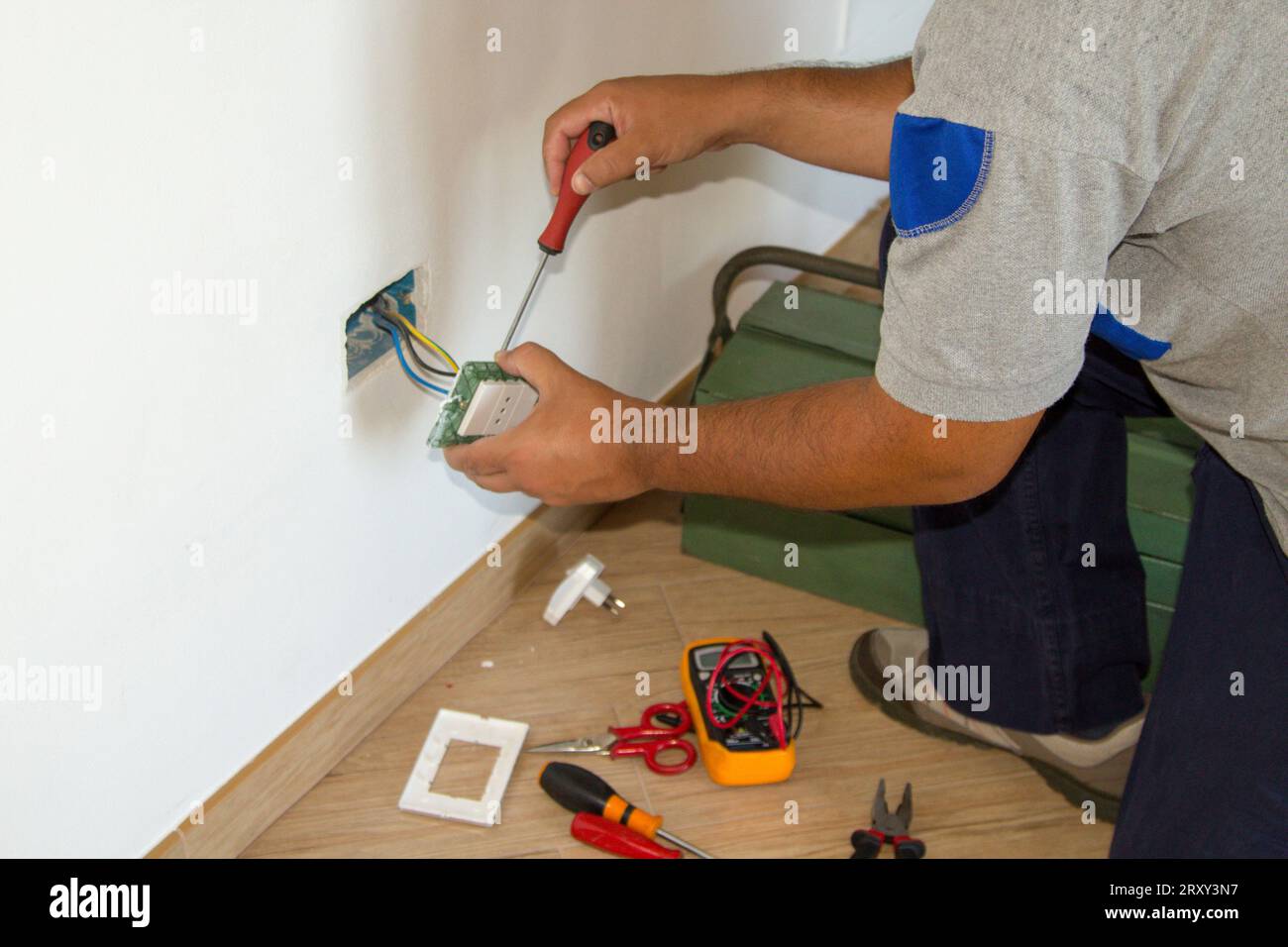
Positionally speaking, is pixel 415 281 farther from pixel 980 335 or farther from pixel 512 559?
pixel 980 335

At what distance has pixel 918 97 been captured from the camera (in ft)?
2.66

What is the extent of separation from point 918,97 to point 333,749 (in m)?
0.86

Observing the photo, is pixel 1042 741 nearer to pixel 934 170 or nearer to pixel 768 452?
pixel 768 452

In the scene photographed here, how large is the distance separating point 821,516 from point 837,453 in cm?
56

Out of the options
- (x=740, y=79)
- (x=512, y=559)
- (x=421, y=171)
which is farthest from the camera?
(x=512, y=559)

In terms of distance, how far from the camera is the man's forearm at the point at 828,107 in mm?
1229

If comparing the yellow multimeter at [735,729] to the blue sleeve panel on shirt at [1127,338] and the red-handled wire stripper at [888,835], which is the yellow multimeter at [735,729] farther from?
the blue sleeve panel on shirt at [1127,338]

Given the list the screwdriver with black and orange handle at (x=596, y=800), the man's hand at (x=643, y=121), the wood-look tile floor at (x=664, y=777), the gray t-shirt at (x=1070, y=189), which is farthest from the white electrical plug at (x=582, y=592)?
the gray t-shirt at (x=1070, y=189)

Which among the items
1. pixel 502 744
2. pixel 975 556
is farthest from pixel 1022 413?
pixel 502 744

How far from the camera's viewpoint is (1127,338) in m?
0.95

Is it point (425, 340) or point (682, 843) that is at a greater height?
point (425, 340)

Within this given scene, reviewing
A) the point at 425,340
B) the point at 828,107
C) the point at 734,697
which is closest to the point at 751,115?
the point at 828,107

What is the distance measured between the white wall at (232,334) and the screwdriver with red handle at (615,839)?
0.29 m

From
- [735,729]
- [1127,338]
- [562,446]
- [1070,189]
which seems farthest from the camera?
[735,729]
